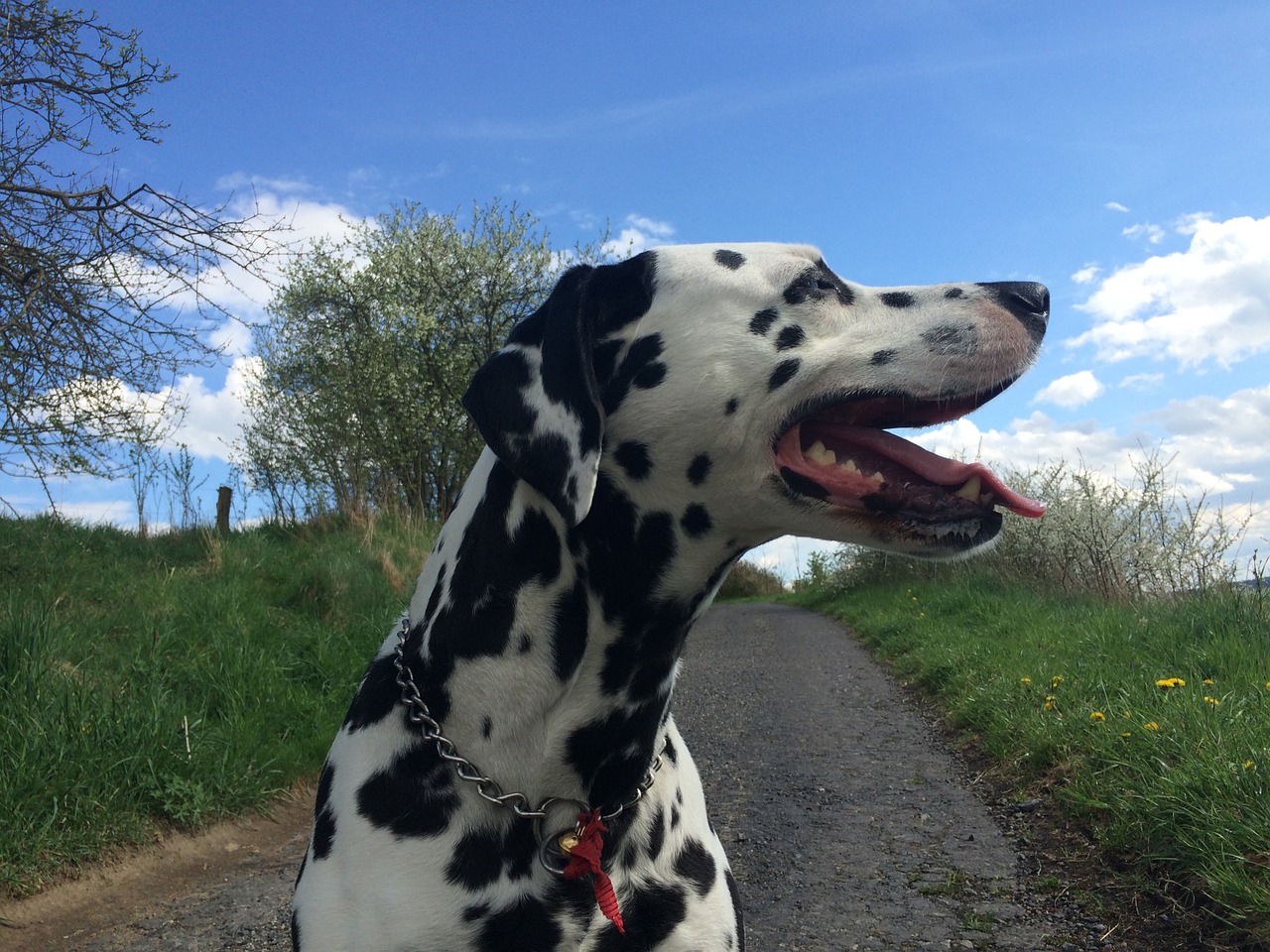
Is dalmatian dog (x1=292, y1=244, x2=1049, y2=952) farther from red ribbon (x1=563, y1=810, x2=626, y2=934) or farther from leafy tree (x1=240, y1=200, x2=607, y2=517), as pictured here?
leafy tree (x1=240, y1=200, x2=607, y2=517)

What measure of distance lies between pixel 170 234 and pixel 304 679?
3.10 metres

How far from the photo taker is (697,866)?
2.09m

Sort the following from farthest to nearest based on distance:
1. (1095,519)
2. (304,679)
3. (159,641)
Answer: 1. (1095,519)
2. (304,679)
3. (159,641)

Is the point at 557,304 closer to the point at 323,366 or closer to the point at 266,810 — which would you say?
the point at 266,810

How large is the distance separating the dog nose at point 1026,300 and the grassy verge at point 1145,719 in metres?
1.79

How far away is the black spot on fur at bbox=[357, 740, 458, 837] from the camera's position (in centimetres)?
192

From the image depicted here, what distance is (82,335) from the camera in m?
6.23

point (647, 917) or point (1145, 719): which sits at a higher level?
point (647, 917)

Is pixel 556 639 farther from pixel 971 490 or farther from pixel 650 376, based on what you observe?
pixel 971 490

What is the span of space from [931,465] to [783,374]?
42cm

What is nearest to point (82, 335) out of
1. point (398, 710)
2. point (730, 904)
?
point (398, 710)

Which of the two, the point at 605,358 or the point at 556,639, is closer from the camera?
the point at 556,639

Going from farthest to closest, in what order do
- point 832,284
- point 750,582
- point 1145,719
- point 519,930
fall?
point 750,582
point 1145,719
point 832,284
point 519,930

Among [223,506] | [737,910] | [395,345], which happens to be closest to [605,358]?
[737,910]
